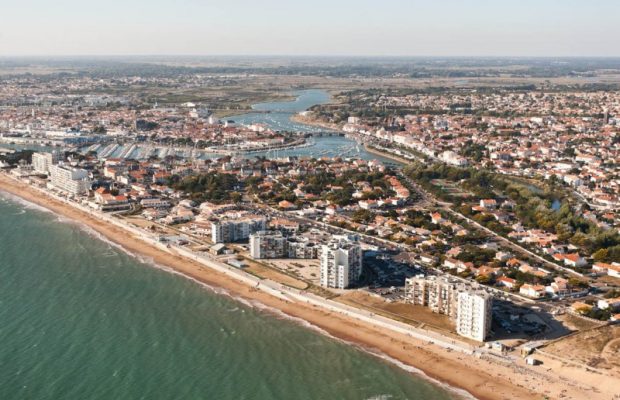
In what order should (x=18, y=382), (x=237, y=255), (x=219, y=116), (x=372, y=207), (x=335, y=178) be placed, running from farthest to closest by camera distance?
(x=219, y=116), (x=335, y=178), (x=372, y=207), (x=237, y=255), (x=18, y=382)

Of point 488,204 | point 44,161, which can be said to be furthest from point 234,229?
point 44,161

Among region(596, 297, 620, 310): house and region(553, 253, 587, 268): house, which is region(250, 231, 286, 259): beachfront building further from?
region(596, 297, 620, 310): house

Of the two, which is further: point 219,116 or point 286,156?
point 219,116

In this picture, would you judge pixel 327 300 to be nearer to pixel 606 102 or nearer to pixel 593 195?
pixel 593 195

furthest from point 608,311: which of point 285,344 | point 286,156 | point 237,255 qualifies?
point 286,156

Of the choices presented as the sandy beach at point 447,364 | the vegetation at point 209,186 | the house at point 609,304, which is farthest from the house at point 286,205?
the house at point 609,304

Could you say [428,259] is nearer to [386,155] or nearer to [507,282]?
[507,282]

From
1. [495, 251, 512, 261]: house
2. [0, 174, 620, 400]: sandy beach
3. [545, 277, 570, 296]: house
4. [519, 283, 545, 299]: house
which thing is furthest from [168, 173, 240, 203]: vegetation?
[545, 277, 570, 296]: house
